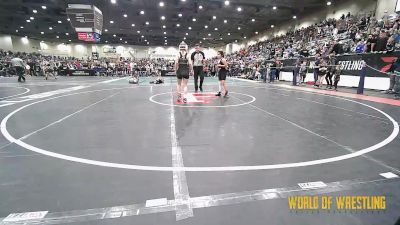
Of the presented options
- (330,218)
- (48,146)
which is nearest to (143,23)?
(48,146)

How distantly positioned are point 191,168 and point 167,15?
30.7m

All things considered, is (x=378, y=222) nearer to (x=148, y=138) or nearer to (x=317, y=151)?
(x=317, y=151)

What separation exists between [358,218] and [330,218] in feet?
0.72

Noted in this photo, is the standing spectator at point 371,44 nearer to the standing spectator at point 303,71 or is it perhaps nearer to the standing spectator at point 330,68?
the standing spectator at point 330,68

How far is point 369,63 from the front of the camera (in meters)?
12.3

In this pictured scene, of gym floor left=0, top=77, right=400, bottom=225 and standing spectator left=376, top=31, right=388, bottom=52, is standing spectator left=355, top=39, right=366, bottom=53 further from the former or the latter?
gym floor left=0, top=77, right=400, bottom=225

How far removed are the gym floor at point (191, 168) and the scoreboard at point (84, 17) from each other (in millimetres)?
17676

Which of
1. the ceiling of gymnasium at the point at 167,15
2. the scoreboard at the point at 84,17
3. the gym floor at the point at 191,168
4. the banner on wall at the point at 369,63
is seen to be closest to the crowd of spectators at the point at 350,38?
the banner on wall at the point at 369,63

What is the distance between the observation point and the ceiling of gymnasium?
2448 centimetres

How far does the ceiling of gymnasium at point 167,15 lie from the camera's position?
80.3ft

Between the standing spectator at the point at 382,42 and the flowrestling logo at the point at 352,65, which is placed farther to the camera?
the flowrestling logo at the point at 352,65

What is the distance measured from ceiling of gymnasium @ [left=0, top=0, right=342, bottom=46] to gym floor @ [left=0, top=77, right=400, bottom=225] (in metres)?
22.0

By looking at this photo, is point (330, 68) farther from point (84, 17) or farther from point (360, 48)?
point (84, 17)

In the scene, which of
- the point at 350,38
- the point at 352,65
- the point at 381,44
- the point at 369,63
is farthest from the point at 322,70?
the point at 350,38
